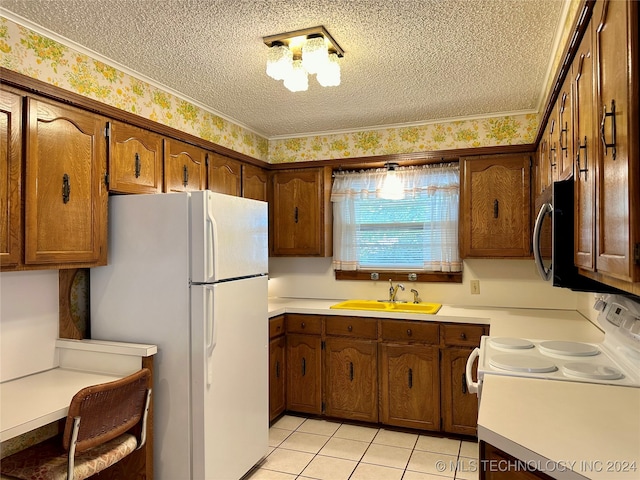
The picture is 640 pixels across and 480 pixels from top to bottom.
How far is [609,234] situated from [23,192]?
2.18 m

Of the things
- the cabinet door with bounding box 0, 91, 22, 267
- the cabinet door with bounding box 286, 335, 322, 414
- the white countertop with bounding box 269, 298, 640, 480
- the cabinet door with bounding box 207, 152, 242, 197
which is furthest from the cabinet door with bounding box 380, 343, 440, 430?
the cabinet door with bounding box 0, 91, 22, 267

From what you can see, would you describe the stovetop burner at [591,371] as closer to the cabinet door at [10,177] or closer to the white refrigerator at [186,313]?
the white refrigerator at [186,313]

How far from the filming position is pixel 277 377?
3.39 metres

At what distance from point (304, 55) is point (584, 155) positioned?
1.34 m

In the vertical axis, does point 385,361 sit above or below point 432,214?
below

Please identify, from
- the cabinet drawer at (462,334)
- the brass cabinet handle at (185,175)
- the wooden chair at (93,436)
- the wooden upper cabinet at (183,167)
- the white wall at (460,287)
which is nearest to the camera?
the wooden chair at (93,436)

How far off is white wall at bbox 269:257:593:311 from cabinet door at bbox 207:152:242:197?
105cm

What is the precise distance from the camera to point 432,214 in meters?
3.68

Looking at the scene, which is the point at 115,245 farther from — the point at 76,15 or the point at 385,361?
the point at 385,361

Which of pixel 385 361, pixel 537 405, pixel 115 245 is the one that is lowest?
pixel 385 361

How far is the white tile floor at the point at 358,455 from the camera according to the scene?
262cm

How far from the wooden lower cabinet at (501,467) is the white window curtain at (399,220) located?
240 centimetres

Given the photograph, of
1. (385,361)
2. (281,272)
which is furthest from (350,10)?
(281,272)

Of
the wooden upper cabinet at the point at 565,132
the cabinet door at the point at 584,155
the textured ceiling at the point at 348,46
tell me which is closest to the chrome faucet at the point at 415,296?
the textured ceiling at the point at 348,46
